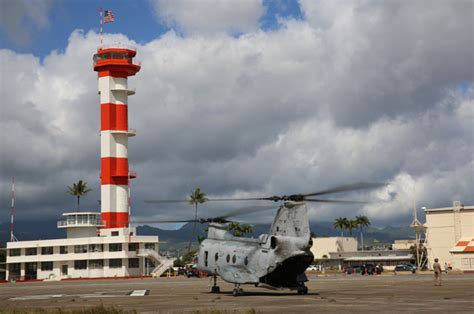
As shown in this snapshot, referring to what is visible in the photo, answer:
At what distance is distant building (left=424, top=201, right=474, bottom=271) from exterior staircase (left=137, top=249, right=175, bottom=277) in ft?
119

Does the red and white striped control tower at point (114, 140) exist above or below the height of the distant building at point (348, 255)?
above

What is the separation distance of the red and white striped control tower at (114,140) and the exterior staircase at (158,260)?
506 centimetres

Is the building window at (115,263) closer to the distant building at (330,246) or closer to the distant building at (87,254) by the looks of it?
the distant building at (87,254)

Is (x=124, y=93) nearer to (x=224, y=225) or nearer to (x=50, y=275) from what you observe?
(x=50, y=275)

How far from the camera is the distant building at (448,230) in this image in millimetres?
90438

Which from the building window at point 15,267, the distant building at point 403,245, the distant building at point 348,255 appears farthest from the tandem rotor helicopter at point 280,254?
the distant building at point 403,245

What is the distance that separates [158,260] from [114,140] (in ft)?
61.5

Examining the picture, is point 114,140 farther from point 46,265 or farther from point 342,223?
point 342,223

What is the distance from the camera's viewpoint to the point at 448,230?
304 ft

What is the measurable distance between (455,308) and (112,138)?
252 ft

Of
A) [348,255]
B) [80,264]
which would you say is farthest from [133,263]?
[348,255]

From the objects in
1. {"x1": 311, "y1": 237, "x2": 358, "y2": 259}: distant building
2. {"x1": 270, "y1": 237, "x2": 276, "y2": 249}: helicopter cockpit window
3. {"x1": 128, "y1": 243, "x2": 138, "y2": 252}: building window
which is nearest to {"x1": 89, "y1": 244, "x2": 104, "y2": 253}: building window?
{"x1": 128, "y1": 243, "x2": 138, "y2": 252}: building window

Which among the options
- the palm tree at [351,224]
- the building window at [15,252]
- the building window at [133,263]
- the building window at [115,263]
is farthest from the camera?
the palm tree at [351,224]

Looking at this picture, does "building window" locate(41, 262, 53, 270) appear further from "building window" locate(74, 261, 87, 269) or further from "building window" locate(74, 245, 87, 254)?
"building window" locate(74, 245, 87, 254)
